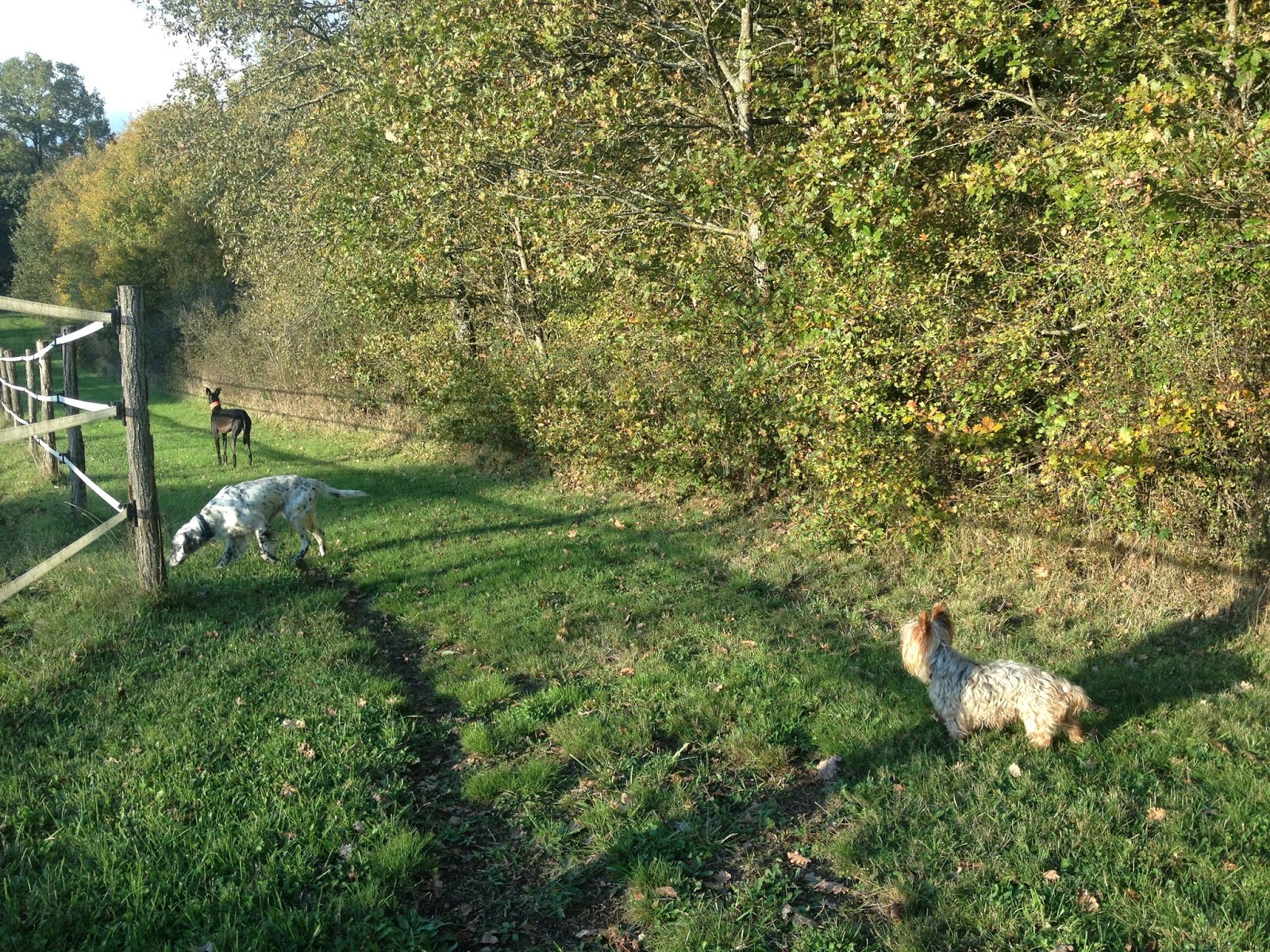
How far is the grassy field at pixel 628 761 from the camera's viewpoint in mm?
3422

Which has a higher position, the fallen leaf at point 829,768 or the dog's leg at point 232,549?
the dog's leg at point 232,549

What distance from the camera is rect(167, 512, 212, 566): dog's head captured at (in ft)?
26.0

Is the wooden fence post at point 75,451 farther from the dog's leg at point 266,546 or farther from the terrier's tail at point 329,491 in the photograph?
the terrier's tail at point 329,491

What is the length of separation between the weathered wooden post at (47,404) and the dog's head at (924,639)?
1042 cm

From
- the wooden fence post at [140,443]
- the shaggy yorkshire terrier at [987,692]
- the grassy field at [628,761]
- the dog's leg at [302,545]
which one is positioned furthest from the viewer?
the dog's leg at [302,545]

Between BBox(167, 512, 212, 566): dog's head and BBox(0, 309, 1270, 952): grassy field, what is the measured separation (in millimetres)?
218

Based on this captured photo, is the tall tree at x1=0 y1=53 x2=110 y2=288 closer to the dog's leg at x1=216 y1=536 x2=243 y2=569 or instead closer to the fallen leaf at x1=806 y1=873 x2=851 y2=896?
the dog's leg at x1=216 y1=536 x2=243 y2=569

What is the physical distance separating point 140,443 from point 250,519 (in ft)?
6.41

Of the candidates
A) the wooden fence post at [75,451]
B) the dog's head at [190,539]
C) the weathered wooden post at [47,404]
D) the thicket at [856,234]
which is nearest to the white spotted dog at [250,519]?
the dog's head at [190,539]

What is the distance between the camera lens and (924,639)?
197 inches

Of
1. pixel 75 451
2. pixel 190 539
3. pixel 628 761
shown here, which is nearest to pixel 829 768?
pixel 628 761

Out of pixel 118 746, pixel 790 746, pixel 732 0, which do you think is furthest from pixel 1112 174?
pixel 118 746

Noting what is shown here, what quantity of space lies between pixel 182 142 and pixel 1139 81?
817 inches

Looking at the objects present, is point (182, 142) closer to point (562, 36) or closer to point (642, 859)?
point (562, 36)
